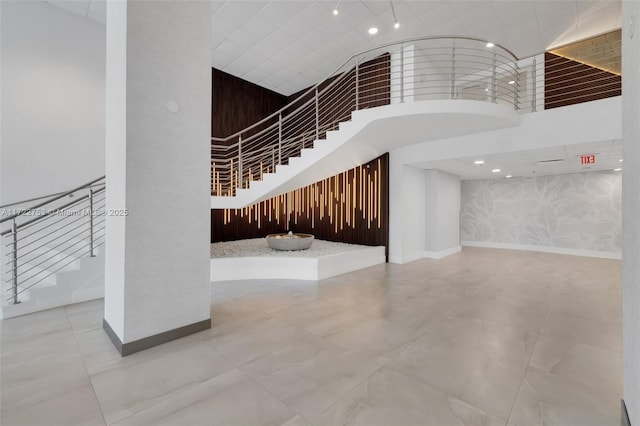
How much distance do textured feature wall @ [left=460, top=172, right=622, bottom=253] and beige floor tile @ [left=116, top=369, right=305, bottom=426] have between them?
9.59 m

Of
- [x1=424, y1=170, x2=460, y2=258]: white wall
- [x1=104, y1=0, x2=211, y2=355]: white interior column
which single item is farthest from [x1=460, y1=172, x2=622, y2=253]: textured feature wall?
[x1=104, y1=0, x2=211, y2=355]: white interior column

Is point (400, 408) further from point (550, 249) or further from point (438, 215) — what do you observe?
point (550, 249)

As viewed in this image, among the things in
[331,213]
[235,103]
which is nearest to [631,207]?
[331,213]

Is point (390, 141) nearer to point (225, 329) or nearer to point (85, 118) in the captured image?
point (225, 329)

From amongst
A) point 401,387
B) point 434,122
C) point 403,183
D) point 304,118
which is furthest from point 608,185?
point 401,387

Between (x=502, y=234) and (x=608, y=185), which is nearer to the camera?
(x=608, y=185)

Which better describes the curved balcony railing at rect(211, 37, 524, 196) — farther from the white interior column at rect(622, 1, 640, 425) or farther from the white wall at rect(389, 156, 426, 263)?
the white interior column at rect(622, 1, 640, 425)

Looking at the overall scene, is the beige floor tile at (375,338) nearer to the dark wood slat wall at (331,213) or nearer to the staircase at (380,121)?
the staircase at (380,121)

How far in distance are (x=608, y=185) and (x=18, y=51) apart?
1305 centimetres

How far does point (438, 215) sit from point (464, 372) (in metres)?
5.76

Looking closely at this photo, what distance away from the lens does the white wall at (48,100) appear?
464 centimetres

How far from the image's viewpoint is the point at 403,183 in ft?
21.8

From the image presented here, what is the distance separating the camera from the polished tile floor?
5.71 ft

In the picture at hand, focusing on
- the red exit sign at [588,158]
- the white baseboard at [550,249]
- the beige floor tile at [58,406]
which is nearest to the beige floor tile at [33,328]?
the beige floor tile at [58,406]
